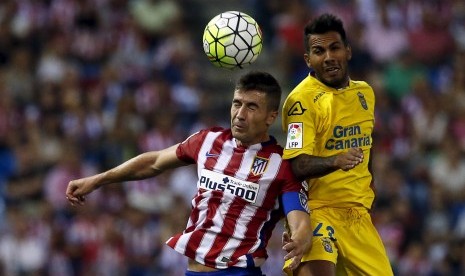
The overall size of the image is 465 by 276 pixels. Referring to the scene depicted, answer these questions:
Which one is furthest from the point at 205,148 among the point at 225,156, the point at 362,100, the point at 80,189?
the point at 362,100

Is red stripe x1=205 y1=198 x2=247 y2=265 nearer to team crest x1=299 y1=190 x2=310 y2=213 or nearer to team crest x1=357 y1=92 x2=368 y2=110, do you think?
team crest x1=299 y1=190 x2=310 y2=213

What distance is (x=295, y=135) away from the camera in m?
7.77

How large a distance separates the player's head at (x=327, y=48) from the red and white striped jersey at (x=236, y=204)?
0.65 m

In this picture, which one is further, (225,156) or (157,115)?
(157,115)

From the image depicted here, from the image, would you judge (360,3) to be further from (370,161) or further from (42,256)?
(370,161)

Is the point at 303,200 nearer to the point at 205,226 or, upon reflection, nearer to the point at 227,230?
the point at 227,230

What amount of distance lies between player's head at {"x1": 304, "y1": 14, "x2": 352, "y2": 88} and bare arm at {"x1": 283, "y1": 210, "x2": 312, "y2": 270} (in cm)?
104

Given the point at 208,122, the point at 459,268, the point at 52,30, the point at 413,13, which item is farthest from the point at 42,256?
the point at 413,13

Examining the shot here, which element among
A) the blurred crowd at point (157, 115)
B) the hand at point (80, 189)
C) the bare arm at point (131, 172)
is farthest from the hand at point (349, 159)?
the blurred crowd at point (157, 115)

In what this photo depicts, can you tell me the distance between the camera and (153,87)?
1573 cm

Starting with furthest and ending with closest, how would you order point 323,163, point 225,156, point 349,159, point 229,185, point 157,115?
point 157,115 → point 225,156 → point 229,185 → point 323,163 → point 349,159

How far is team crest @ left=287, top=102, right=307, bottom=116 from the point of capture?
309 inches

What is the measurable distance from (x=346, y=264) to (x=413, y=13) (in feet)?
29.4

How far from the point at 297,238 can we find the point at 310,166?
0.48 m
